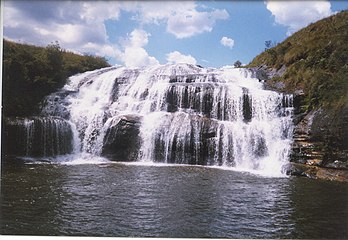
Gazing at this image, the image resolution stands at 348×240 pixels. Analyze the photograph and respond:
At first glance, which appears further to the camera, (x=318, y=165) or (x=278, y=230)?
(x=318, y=165)

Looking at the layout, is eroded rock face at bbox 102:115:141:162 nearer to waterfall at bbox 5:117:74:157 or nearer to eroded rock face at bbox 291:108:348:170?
waterfall at bbox 5:117:74:157

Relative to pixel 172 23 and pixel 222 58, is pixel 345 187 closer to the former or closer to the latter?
pixel 222 58

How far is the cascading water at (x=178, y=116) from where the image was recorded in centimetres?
632

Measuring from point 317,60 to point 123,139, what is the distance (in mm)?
3391

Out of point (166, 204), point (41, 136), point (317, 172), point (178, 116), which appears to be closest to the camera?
point (166, 204)

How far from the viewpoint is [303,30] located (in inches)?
233

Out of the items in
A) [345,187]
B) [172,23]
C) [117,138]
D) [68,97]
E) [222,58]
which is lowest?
[345,187]

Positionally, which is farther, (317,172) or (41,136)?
(41,136)

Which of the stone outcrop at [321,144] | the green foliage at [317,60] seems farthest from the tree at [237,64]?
the stone outcrop at [321,144]

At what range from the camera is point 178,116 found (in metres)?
6.86

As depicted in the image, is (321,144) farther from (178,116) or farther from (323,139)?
(178,116)

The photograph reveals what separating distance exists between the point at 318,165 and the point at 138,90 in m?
3.18

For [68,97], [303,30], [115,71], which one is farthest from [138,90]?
[303,30]

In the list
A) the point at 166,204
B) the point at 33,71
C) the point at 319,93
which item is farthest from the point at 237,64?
the point at 33,71
